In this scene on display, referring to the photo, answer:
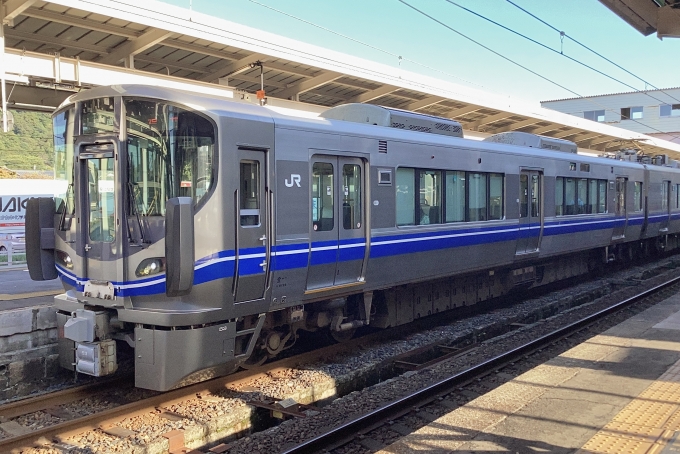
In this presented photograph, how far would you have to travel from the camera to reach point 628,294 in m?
13.7

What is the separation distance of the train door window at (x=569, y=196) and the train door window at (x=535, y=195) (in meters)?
1.42

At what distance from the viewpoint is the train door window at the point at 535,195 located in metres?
12.6

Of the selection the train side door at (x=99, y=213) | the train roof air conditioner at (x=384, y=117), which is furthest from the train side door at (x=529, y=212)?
the train side door at (x=99, y=213)

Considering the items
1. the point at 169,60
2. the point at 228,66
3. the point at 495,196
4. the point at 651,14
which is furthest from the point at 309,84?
the point at 651,14

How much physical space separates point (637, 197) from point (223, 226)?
50.2 feet

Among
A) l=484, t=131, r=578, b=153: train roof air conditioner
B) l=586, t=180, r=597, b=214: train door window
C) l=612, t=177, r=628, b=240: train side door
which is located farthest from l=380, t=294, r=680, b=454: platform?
l=612, t=177, r=628, b=240: train side door

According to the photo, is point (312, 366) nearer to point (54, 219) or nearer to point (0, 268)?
point (54, 219)

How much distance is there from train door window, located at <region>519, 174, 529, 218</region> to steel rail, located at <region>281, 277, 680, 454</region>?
2.45 metres

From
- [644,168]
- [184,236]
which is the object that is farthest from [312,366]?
[644,168]

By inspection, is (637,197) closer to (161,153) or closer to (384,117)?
(384,117)

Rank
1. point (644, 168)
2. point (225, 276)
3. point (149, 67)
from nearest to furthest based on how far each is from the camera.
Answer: point (225, 276), point (149, 67), point (644, 168)

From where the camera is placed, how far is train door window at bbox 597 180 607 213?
51.2 feet

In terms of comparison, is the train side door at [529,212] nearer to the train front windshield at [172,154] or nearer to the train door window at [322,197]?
the train door window at [322,197]

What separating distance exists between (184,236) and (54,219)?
2.23 meters
